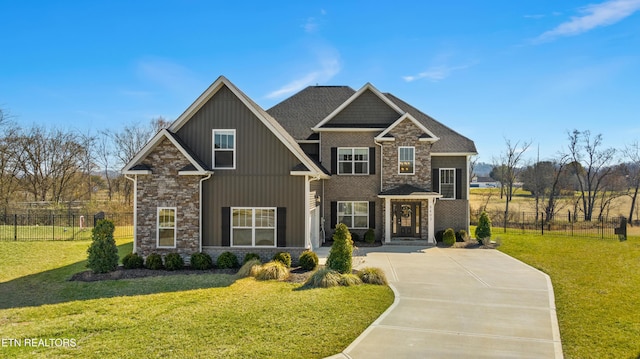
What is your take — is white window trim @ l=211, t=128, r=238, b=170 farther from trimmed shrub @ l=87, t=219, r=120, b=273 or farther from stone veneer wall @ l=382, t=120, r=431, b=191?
stone veneer wall @ l=382, t=120, r=431, b=191

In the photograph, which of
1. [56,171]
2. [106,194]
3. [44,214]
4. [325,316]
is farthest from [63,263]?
[106,194]

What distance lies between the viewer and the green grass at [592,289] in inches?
301

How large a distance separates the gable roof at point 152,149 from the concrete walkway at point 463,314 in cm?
759

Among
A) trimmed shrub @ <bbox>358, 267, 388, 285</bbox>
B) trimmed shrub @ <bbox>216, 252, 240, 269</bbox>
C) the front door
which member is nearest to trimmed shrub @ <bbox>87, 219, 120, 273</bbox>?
trimmed shrub @ <bbox>216, 252, 240, 269</bbox>

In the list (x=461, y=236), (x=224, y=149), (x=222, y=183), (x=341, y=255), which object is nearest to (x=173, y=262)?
(x=222, y=183)

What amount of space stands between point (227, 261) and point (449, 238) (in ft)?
41.3

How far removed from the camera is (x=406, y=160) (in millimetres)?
→ 21938

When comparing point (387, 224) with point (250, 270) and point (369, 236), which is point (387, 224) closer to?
point (369, 236)

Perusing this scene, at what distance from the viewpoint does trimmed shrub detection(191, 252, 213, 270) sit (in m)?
15.2

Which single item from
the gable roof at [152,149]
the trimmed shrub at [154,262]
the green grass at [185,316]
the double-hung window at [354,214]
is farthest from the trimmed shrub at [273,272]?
the double-hung window at [354,214]

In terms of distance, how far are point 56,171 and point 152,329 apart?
4041 cm

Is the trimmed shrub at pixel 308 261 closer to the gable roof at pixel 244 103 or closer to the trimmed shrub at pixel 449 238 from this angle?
the gable roof at pixel 244 103

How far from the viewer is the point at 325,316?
9.03m

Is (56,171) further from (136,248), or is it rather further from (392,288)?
(392,288)
